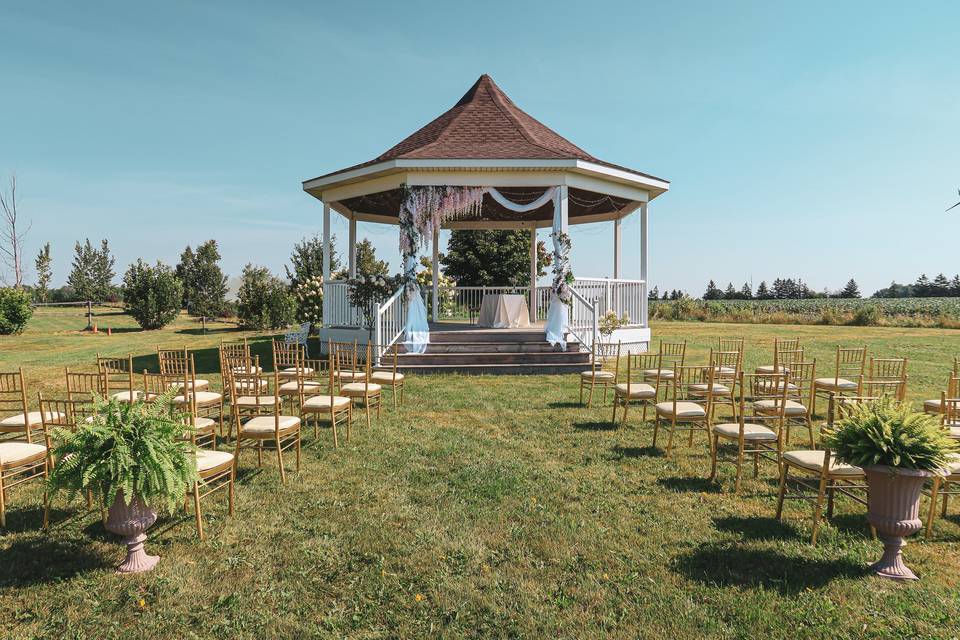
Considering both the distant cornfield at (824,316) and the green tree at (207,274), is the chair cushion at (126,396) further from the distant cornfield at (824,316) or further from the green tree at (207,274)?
the green tree at (207,274)

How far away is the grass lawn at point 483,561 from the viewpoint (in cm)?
296

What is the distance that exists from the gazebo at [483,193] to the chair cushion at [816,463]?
643 cm

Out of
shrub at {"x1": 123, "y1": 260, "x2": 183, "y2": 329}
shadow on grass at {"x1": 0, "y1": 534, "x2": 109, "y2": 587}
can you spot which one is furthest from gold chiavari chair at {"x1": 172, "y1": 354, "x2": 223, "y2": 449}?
shrub at {"x1": 123, "y1": 260, "x2": 183, "y2": 329}

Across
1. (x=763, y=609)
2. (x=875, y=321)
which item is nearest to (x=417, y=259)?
(x=763, y=609)

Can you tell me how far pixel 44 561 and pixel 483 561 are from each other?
286 cm

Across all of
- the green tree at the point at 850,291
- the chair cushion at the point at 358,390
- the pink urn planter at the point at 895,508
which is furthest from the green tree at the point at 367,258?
the green tree at the point at 850,291

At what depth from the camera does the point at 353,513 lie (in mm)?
4363

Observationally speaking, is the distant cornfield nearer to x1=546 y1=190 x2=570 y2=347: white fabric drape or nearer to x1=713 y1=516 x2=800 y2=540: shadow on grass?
x1=546 y1=190 x2=570 y2=347: white fabric drape

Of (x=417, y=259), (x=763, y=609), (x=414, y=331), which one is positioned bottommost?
(x=763, y=609)

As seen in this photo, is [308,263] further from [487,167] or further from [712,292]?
[712,292]

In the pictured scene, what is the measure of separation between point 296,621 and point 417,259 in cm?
985

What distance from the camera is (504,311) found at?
49.7 feet

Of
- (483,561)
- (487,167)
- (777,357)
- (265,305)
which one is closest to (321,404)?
(483,561)

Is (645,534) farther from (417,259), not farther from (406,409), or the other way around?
(417,259)
